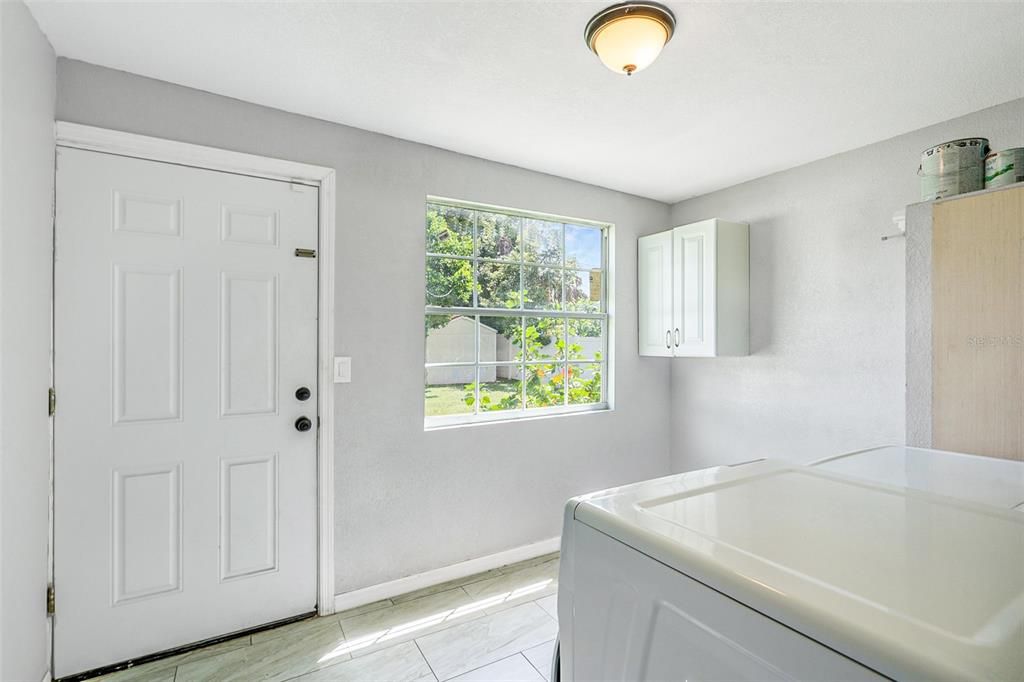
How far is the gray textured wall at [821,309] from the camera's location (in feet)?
8.25

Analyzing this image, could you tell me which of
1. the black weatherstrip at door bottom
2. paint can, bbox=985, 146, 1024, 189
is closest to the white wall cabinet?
paint can, bbox=985, 146, 1024, 189

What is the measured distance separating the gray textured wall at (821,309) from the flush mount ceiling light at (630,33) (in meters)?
1.22

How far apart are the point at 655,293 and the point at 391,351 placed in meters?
1.84

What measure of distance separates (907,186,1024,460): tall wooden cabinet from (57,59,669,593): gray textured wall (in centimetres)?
185

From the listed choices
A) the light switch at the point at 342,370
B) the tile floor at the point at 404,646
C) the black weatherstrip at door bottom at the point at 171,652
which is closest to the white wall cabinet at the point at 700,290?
the tile floor at the point at 404,646

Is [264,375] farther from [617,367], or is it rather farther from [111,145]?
[617,367]

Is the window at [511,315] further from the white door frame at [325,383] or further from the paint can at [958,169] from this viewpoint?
the paint can at [958,169]

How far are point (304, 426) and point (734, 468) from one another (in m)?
1.91

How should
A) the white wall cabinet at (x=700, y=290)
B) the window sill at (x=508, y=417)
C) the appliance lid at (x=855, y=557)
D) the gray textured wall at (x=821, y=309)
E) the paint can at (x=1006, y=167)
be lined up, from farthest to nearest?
the white wall cabinet at (x=700, y=290) < the window sill at (x=508, y=417) < the gray textured wall at (x=821, y=309) < the paint can at (x=1006, y=167) < the appliance lid at (x=855, y=557)

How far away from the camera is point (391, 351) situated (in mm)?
2529

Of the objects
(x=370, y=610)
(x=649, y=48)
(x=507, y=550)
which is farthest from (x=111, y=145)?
(x=507, y=550)

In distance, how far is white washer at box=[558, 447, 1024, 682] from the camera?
47cm

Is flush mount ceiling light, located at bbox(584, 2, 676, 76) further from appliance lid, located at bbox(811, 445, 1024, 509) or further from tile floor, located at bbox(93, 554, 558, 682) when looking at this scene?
tile floor, located at bbox(93, 554, 558, 682)

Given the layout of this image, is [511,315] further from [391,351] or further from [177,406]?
[177,406]
